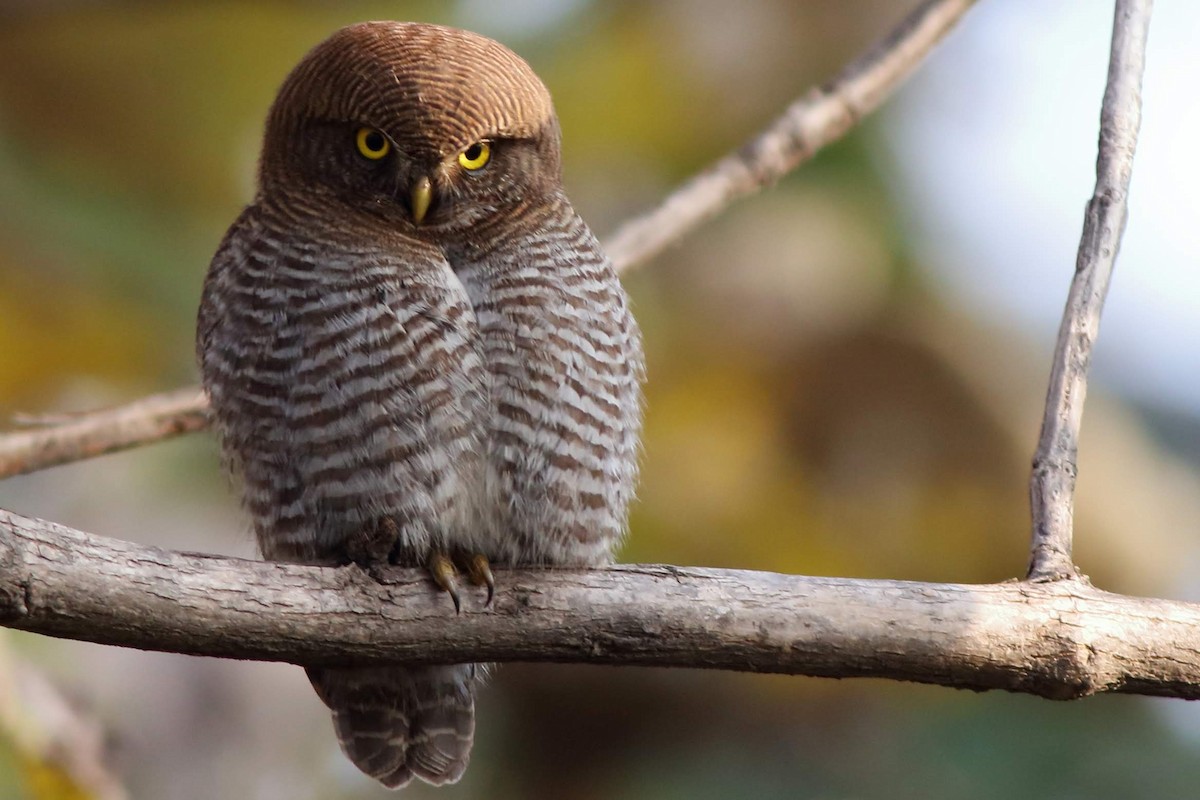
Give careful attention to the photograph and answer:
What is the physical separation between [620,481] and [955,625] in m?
1.06

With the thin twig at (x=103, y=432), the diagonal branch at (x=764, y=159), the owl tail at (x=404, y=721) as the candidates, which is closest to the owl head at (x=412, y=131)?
the diagonal branch at (x=764, y=159)

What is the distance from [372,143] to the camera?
3129 mm

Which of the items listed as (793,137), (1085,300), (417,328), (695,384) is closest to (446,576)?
(417,328)

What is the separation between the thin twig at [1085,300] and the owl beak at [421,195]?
1498mm

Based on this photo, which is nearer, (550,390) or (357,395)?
(357,395)

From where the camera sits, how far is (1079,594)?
2.66m

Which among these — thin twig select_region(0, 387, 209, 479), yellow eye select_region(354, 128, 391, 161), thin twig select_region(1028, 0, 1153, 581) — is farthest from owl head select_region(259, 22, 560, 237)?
thin twig select_region(1028, 0, 1153, 581)

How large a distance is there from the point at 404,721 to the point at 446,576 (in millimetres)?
906

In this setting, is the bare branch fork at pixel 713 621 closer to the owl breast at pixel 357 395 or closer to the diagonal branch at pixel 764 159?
the owl breast at pixel 357 395

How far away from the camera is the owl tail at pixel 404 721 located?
342 centimetres

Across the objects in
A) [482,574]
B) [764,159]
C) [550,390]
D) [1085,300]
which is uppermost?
[764,159]

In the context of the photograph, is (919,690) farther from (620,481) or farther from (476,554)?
(476,554)

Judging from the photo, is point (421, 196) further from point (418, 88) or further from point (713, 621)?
point (713, 621)

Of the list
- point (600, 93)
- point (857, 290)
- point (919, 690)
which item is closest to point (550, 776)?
point (919, 690)
